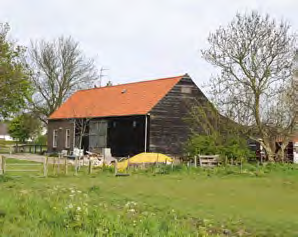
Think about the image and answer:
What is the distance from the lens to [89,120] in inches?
1523

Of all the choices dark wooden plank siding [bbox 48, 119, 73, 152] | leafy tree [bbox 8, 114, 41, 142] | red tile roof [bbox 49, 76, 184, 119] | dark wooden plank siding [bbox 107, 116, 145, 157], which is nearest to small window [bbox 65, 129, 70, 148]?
dark wooden plank siding [bbox 48, 119, 73, 152]

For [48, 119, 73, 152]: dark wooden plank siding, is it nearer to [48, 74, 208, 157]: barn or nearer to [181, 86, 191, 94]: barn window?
[48, 74, 208, 157]: barn

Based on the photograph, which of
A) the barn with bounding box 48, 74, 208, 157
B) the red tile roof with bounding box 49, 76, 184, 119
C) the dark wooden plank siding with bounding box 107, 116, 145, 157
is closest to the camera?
the barn with bounding box 48, 74, 208, 157

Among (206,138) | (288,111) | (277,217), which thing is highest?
(288,111)

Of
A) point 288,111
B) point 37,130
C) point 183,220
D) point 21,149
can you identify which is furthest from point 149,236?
point 37,130

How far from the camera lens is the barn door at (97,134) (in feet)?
121

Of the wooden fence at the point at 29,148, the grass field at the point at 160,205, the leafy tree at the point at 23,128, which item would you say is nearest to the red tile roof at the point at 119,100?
the wooden fence at the point at 29,148

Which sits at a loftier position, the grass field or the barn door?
the barn door

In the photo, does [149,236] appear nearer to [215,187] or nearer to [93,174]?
[215,187]

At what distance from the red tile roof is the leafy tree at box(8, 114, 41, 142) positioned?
13.8 metres

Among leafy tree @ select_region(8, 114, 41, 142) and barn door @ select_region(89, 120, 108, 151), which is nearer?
barn door @ select_region(89, 120, 108, 151)

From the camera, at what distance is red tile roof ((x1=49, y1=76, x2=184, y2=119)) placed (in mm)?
34219

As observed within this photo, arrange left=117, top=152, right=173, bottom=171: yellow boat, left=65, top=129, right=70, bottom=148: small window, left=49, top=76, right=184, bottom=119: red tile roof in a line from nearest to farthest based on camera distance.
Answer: left=117, top=152, right=173, bottom=171: yellow boat → left=49, top=76, right=184, bottom=119: red tile roof → left=65, top=129, right=70, bottom=148: small window

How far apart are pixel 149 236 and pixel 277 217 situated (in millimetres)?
4664
